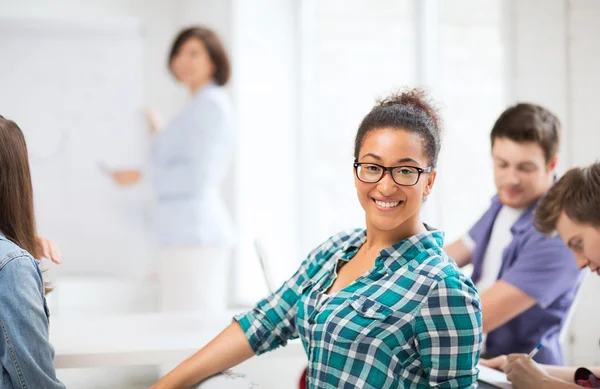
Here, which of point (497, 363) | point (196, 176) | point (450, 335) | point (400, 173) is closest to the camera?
point (450, 335)

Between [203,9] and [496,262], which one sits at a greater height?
[203,9]

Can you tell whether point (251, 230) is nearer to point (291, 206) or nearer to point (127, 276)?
point (291, 206)

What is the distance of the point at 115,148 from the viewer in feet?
14.8

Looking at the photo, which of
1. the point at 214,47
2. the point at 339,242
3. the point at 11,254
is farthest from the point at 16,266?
the point at 214,47

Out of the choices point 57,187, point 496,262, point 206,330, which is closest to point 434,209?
point 496,262

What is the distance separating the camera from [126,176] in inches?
178

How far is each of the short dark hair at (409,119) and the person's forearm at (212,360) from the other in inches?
19.5

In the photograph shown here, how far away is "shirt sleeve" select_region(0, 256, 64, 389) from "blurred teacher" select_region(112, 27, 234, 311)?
6.05ft

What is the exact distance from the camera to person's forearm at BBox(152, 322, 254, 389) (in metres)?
1.58

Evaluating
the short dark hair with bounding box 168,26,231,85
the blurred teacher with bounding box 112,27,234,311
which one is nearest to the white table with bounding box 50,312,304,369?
the blurred teacher with bounding box 112,27,234,311

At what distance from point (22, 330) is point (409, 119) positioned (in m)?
0.88

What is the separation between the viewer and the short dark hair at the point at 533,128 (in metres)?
2.04

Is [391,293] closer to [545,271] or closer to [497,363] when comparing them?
[497,363]

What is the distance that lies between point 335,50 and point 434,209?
1.19 metres
